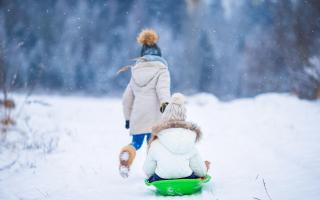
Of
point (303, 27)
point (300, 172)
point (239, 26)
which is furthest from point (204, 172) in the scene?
point (239, 26)

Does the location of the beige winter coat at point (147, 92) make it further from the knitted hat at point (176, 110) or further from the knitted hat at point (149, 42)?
the knitted hat at point (176, 110)

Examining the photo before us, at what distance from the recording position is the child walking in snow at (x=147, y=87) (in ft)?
14.6

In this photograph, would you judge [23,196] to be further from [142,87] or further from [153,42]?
[153,42]

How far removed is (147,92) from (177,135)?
1.40m

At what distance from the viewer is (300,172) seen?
13.1 feet

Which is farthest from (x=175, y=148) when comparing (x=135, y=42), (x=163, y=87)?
(x=135, y=42)

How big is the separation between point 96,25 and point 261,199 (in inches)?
877

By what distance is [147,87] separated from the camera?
4.52 m

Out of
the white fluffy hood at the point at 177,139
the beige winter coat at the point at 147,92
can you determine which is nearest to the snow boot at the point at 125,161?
the beige winter coat at the point at 147,92

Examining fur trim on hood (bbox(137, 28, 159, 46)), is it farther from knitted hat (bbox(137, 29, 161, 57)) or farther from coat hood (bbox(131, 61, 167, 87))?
coat hood (bbox(131, 61, 167, 87))

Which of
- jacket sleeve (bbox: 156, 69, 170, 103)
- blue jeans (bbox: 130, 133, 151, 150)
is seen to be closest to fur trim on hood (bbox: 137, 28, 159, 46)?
jacket sleeve (bbox: 156, 69, 170, 103)

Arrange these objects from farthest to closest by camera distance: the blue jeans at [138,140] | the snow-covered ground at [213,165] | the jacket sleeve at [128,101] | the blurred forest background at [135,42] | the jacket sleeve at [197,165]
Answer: the blurred forest background at [135,42] < the jacket sleeve at [128,101] < the blue jeans at [138,140] < the snow-covered ground at [213,165] < the jacket sleeve at [197,165]

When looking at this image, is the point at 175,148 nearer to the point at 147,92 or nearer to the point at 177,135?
the point at 177,135

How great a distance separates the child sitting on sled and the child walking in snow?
104cm
